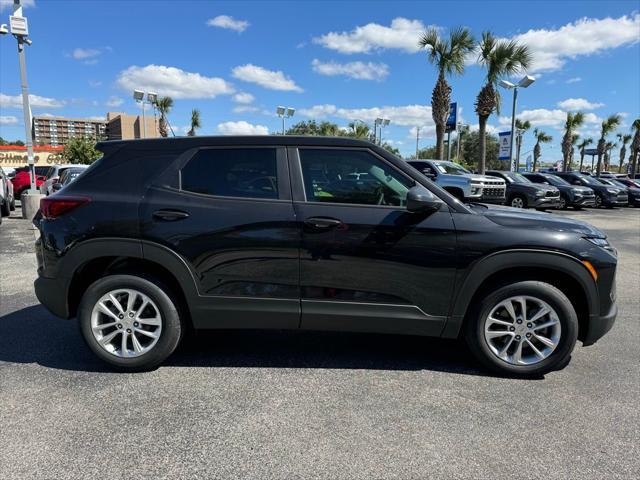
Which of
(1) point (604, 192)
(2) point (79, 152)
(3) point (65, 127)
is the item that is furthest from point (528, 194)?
(3) point (65, 127)

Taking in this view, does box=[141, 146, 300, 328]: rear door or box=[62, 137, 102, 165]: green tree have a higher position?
box=[62, 137, 102, 165]: green tree

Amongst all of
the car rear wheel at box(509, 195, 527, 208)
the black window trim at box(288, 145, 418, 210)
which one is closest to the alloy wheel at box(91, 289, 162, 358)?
the black window trim at box(288, 145, 418, 210)

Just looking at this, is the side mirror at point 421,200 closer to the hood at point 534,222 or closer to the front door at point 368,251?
the front door at point 368,251

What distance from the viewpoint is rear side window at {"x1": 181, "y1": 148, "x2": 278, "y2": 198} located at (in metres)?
3.55

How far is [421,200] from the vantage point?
10.7 ft

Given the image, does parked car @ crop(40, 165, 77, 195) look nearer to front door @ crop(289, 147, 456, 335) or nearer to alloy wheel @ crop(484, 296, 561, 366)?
front door @ crop(289, 147, 456, 335)

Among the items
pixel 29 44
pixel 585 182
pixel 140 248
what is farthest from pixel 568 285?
pixel 585 182

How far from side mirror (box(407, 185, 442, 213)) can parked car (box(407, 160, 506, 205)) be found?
36.9ft

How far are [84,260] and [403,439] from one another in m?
2.63

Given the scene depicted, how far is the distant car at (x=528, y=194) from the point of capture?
18594mm

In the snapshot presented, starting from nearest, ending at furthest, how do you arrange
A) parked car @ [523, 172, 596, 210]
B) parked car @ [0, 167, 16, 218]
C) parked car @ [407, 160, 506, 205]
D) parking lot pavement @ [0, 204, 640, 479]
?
1. parking lot pavement @ [0, 204, 640, 479]
2. parked car @ [0, 167, 16, 218]
3. parked car @ [407, 160, 506, 205]
4. parked car @ [523, 172, 596, 210]

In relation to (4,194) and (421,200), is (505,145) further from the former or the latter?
(421,200)

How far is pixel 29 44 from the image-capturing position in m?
13.8

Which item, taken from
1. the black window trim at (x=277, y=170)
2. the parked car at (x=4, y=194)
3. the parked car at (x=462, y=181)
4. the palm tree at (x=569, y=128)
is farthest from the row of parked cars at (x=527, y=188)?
the palm tree at (x=569, y=128)
